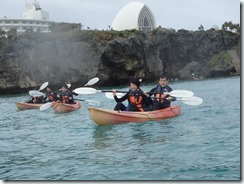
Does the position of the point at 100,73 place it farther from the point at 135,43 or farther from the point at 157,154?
the point at 157,154

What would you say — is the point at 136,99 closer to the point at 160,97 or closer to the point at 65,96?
the point at 160,97

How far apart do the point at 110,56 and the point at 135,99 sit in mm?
31453

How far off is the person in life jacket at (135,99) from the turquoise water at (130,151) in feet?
2.11

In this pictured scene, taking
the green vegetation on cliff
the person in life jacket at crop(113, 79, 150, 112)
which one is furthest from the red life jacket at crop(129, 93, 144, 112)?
the green vegetation on cliff

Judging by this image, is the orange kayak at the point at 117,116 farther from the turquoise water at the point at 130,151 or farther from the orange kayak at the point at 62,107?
the orange kayak at the point at 62,107

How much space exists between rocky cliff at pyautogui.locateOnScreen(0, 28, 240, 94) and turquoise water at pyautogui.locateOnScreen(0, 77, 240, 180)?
26985mm

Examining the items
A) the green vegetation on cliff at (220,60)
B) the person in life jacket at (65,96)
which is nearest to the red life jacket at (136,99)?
the person in life jacket at (65,96)

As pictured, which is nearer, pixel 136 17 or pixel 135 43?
pixel 135 43

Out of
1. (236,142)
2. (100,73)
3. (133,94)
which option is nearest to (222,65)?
(100,73)

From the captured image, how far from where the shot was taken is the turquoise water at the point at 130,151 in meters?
4.82

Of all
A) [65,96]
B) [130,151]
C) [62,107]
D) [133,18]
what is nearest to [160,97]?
[130,151]

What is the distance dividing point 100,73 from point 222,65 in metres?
14.7

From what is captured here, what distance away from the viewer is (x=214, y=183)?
3.38 meters

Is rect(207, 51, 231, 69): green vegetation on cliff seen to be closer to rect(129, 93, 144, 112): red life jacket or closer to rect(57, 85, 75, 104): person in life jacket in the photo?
rect(57, 85, 75, 104): person in life jacket
